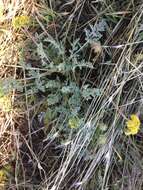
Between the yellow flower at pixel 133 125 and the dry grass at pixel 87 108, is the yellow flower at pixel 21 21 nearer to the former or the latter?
the dry grass at pixel 87 108

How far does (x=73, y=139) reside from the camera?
Answer: 1.44 meters

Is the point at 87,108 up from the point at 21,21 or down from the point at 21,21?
down

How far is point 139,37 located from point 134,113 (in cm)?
30

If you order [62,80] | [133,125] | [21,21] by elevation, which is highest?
[21,21]

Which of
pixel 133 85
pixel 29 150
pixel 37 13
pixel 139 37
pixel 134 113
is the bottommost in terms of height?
pixel 29 150

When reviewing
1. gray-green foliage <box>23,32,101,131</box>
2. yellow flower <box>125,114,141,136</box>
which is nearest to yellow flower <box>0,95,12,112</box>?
gray-green foliage <box>23,32,101,131</box>

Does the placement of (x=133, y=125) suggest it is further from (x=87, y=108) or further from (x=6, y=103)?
(x=6, y=103)

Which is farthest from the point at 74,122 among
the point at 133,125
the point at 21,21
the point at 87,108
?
the point at 21,21

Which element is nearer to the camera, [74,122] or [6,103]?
[74,122]

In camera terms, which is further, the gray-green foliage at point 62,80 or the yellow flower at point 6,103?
the yellow flower at point 6,103

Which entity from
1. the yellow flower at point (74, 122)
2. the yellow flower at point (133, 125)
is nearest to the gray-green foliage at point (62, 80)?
the yellow flower at point (74, 122)

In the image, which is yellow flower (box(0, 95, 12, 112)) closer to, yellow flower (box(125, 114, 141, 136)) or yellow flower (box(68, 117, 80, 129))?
yellow flower (box(68, 117, 80, 129))

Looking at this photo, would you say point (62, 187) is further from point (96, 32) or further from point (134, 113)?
point (96, 32)

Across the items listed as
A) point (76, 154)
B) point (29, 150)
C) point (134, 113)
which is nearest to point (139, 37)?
point (134, 113)
